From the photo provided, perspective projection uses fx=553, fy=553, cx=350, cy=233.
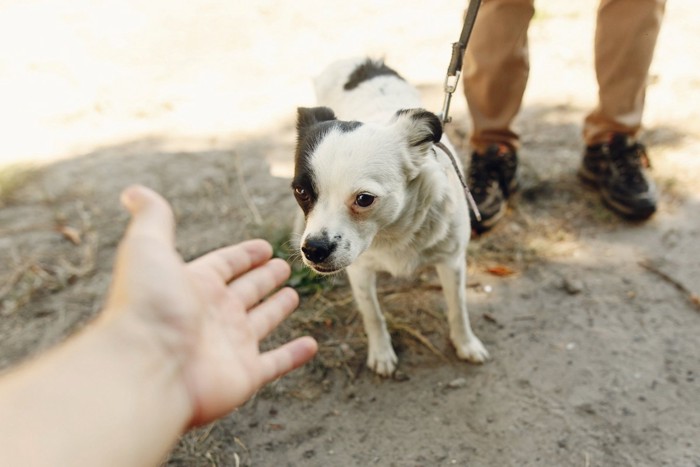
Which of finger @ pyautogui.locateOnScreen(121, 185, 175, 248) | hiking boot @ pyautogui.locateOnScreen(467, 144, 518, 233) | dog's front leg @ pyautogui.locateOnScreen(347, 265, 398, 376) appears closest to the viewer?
finger @ pyautogui.locateOnScreen(121, 185, 175, 248)

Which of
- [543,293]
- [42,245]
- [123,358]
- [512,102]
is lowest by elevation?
[543,293]

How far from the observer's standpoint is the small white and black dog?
196 cm

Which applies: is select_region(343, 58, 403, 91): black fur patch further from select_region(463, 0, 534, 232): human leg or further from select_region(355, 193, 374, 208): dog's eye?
select_region(355, 193, 374, 208): dog's eye

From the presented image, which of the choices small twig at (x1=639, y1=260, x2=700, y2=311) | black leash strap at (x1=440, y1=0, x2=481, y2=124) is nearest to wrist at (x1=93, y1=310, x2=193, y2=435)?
black leash strap at (x1=440, y1=0, x2=481, y2=124)

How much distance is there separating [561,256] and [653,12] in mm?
1338

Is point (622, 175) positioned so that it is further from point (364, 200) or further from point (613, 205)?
point (364, 200)

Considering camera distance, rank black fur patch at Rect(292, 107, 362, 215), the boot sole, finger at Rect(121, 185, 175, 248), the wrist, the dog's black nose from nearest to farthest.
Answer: the wrist, finger at Rect(121, 185, 175, 248), the dog's black nose, black fur patch at Rect(292, 107, 362, 215), the boot sole

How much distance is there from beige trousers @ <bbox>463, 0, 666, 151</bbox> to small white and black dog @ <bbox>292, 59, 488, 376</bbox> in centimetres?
A: 67

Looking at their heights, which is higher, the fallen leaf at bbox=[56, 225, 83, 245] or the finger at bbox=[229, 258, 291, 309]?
the finger at bbox=[229, 258, 291, 309]

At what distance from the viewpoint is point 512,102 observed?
3.23 m

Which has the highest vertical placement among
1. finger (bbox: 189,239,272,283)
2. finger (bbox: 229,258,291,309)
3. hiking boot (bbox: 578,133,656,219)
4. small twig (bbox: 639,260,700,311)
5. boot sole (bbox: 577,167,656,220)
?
finger (bbox: 189,239,272,283)

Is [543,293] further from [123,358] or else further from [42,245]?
[42,245]

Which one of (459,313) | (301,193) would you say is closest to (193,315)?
(301,193)

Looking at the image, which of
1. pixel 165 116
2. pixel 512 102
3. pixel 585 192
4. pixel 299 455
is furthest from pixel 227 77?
pixel 299 455
